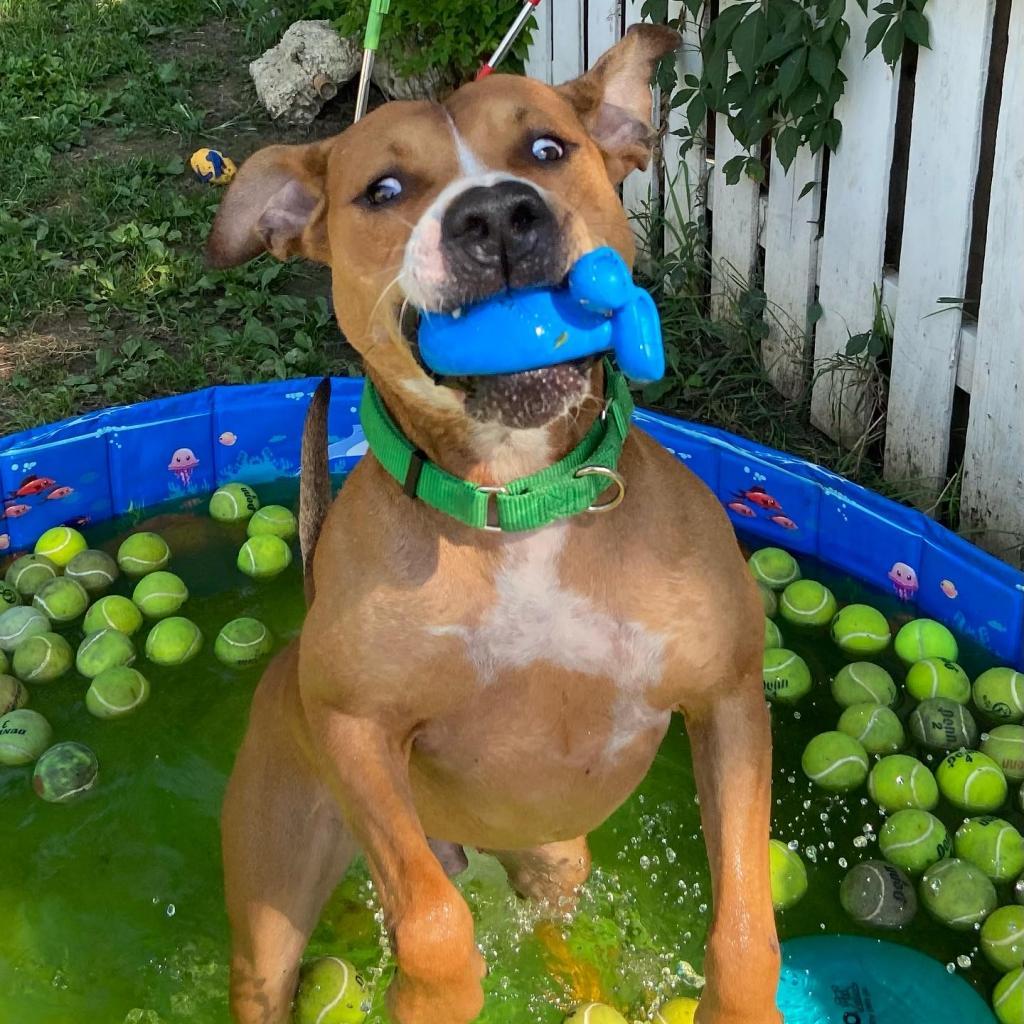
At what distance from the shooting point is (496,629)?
2877 millimetres

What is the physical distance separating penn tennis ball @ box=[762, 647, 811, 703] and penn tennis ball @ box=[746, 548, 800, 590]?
0.46m

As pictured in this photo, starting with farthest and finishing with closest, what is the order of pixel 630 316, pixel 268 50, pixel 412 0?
1. pixel 268 50
2. pixel 412 0
3. pixel 630 316

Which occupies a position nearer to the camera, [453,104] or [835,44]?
[453,104]

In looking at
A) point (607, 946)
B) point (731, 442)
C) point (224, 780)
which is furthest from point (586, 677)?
point (731, 442)

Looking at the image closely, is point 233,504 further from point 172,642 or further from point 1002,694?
point 1002,694

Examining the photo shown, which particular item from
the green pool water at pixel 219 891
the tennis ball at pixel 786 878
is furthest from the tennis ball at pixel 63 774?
the tennis ball at pixel 786 878

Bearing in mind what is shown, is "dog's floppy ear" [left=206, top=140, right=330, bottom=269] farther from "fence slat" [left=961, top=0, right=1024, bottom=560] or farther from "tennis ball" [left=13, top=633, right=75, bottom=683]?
"fence slat" [left=961, top=0, right=1024, bottom=560]

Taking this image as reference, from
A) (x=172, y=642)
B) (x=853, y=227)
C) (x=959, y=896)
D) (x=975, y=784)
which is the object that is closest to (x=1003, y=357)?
(x=853, y=227)

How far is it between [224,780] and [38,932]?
0.80 metres

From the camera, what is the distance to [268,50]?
9.13 m

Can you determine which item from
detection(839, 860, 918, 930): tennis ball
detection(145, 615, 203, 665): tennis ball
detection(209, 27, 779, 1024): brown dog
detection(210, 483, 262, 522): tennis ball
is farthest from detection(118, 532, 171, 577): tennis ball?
detection(839, 860, 918, 930): tennis ball

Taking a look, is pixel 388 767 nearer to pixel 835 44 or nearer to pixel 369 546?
pixel 369 546

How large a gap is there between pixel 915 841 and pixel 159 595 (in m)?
2.93

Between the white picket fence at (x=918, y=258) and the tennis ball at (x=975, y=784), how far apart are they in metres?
0.98
